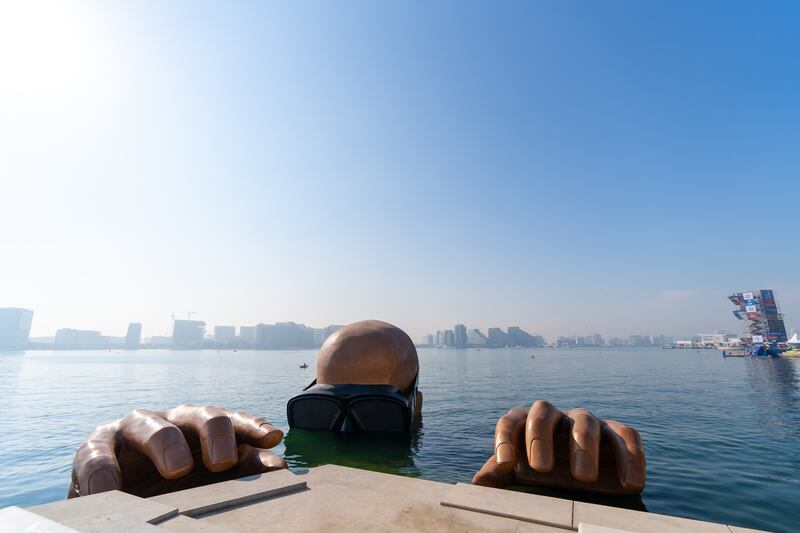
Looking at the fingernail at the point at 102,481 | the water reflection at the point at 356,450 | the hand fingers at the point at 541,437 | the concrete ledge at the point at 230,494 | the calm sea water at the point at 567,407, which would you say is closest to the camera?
the concrete ledge at the point at 230,494

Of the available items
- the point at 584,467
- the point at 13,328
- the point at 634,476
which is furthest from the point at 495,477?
the point at 13,328

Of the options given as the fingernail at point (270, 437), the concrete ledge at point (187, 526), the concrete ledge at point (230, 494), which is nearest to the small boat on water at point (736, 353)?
the fingernail at point (270, 437)

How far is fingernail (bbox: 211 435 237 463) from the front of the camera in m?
6.63

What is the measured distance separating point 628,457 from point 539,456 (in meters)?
1.56

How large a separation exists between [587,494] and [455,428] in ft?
30.5

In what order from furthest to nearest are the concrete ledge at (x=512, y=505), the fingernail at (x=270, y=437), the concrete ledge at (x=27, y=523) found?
the fingernail at (x=270, y=437)
the concrete ledge at (x=512, y=505)
the concrete ledge at (x=27, y=523)

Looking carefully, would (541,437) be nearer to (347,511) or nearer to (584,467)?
(584,467)

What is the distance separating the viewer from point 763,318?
9781 cm

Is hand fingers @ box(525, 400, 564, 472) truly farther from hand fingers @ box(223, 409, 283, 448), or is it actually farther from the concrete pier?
hand fingers @ box(223, 409, 283, 448)

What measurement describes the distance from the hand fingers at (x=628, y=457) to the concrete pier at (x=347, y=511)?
2.17 metres

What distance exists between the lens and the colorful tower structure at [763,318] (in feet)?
319

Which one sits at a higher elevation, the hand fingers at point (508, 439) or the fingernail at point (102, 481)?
the hand fingers at point (508, 439)

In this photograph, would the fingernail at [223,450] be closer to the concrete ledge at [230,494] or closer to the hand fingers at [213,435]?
the hand fingers at [213,435]

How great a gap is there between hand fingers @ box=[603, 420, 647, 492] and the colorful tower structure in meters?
124
